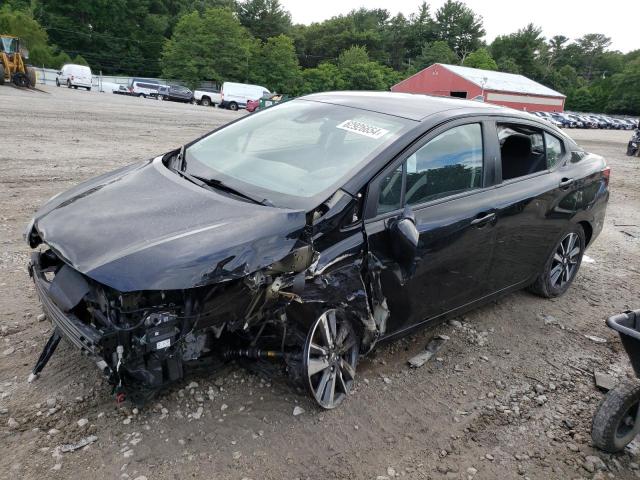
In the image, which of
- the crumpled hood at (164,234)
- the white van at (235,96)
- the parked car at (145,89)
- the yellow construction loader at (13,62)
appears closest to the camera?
the crumpled hood at (164,234)

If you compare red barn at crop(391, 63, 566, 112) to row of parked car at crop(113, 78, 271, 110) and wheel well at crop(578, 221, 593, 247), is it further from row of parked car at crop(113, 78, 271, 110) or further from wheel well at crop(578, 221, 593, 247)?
wheel well at crop(578, 221, 593, 247)

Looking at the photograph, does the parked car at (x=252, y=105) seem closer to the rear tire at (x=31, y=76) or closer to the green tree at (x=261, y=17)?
the rear tire at (x=31, y=76)

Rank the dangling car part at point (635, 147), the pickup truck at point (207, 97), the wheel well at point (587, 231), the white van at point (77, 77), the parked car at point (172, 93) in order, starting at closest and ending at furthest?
the wheel well at point (587, 231) → the dangling car part at point (635, 147) → the parked car at point (172, 93) → the pickup truck at point (207, 97) → the white van at point (77, 77)

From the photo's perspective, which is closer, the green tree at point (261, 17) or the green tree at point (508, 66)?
the green tree at point (261, 17)

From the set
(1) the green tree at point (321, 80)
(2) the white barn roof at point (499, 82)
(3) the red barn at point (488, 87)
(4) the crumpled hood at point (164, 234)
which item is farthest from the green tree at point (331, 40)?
(4) the crumpled hood at point (164, 234)

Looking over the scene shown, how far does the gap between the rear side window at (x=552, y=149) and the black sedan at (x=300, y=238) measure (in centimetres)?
19

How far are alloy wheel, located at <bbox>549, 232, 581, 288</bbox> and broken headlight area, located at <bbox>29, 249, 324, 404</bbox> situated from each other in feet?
9.65

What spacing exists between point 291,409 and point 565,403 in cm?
178

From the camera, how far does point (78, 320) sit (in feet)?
8.12

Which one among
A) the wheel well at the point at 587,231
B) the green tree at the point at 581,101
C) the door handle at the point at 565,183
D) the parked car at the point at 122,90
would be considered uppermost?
the green tree at the point at 581,101

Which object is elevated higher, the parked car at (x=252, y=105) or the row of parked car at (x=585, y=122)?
the row of parked car at (x=585, y=122)

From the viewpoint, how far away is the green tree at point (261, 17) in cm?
8400

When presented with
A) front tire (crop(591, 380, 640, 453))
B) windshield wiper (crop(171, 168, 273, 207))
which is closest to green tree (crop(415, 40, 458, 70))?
windshield wiper (crop(171, 168, 273, 207))

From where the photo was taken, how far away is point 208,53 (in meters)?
60.2
